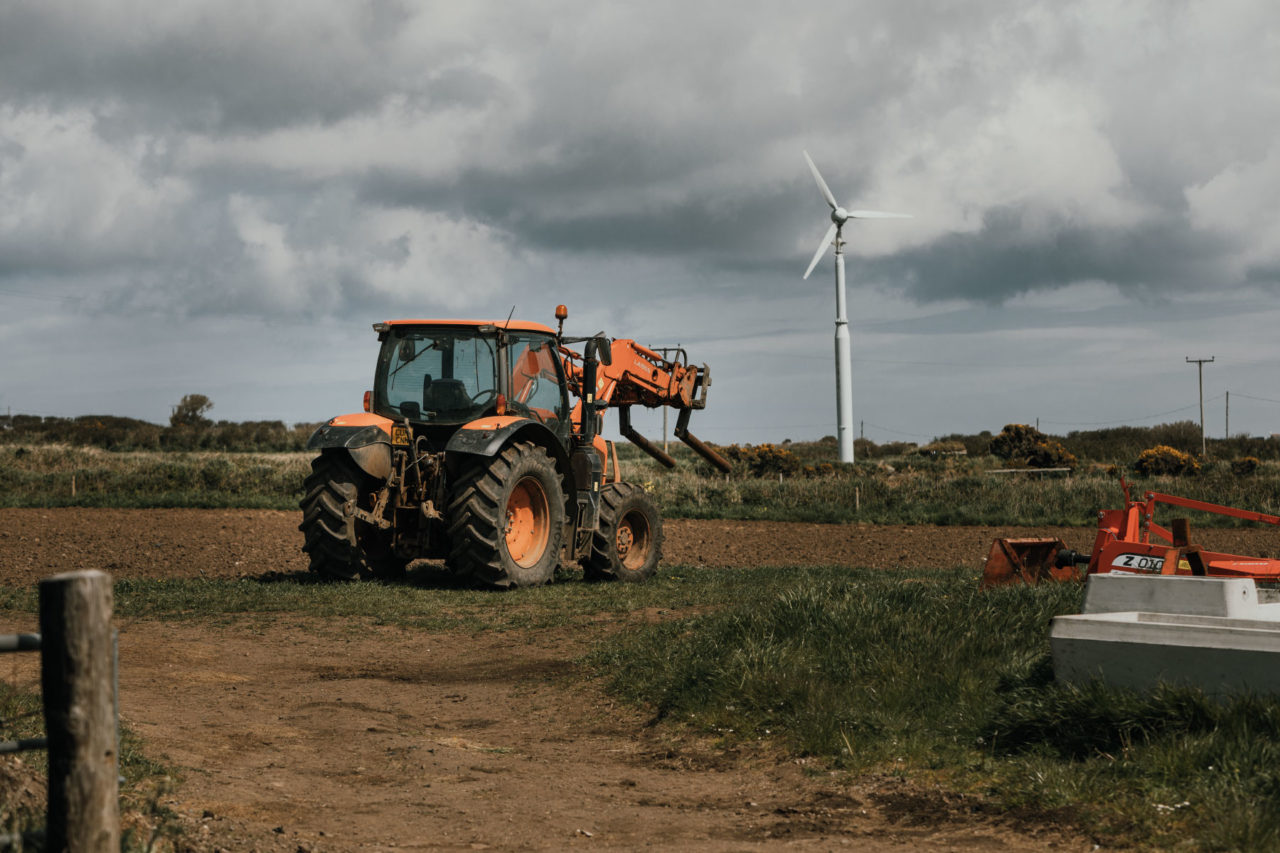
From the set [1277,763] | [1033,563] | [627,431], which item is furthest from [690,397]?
[1277,763]

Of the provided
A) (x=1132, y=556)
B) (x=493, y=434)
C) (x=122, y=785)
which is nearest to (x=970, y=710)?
(x=1132, y=556)

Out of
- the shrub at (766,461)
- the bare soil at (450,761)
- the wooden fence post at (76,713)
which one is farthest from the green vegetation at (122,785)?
the shrub at (766,461)

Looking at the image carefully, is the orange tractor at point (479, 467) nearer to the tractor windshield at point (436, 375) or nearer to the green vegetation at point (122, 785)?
the tractor windshield at point (436, 375)

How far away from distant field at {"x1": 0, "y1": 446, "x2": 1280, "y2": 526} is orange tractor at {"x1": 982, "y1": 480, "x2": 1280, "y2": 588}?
13637 millimetres

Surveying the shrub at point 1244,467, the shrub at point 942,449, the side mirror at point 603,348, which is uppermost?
the side mirror at point 603,348

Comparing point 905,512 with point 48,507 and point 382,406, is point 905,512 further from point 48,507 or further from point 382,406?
point 48,507

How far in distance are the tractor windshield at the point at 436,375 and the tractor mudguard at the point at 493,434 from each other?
423 mm

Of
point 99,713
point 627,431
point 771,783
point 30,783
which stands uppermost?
point 627,431

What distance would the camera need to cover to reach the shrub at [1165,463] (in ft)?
117

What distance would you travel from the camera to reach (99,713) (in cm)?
354

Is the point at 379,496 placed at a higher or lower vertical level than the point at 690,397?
lower

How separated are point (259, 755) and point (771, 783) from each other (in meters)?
2.58

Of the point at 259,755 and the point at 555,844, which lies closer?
the point at 555,844

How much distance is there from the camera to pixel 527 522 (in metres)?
13.4
